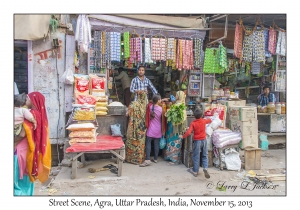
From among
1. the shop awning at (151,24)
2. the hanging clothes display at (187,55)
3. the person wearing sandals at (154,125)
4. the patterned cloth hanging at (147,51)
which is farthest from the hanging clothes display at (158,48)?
the person wearing sandals at (154,125)

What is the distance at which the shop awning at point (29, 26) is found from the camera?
5.61 meters

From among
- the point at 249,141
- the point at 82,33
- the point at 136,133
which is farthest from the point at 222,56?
the point at 82,33

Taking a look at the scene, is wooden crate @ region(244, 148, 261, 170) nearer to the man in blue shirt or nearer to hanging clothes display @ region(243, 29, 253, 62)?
the man in blue shirt

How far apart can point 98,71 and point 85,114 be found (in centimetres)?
166

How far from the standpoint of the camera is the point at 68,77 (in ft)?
20.3

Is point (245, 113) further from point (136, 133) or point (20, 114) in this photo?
point (20, 114)

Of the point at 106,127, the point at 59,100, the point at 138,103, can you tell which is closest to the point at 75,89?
the point at 59,100

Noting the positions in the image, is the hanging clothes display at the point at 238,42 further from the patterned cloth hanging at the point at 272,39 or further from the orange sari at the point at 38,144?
the orange sari at the point at 38,144

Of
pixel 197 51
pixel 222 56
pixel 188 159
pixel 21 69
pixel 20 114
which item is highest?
pixel 197 51

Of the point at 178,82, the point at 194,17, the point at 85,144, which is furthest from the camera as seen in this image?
the point at 178,82

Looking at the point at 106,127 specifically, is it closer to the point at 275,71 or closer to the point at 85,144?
the point at 85,144

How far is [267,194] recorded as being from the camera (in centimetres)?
460

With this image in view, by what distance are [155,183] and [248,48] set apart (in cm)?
491

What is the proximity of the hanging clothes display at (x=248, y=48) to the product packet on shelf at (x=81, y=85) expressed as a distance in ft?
14.9
